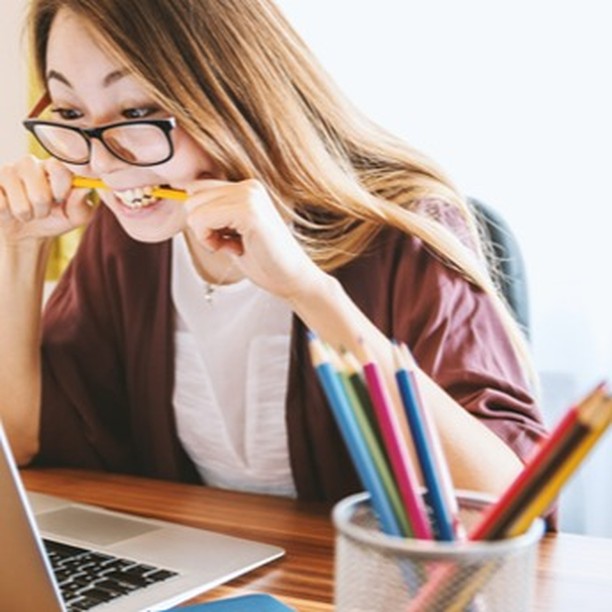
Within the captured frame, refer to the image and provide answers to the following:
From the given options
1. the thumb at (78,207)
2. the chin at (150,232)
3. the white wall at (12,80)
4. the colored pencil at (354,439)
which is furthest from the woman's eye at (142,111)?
the white wall at (12,80)

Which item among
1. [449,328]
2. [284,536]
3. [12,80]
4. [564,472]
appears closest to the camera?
[564,472]

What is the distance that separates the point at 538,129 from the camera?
1737 mm

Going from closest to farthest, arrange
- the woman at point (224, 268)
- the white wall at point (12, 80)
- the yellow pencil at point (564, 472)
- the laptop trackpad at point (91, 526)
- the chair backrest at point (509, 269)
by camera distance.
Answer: the yellow pencil at point (564, 472)
the laptop trackpad at point (91, 526)
the woman at point (224, 268)
the chair backrest at point (509, 269)
the white wall at point (12, 80)

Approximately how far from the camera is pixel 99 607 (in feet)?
2.27

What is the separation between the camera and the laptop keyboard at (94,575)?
28.0 inches

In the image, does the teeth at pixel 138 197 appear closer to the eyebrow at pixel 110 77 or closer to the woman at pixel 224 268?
the woman at pixel 224 268

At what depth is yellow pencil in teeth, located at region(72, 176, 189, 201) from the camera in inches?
41.3

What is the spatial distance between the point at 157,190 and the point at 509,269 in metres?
0.40

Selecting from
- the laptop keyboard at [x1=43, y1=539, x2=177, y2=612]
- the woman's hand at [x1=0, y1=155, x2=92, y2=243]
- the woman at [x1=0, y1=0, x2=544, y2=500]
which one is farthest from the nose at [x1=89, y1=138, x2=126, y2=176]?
the laptop keyboard at [x1=43, y1=539, x2=177, y2=612]

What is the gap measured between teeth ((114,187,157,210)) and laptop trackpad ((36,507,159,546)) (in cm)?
33

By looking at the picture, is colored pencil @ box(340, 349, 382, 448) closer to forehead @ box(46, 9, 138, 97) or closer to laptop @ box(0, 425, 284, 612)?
laptop @ box(0, 425, 284, 612)

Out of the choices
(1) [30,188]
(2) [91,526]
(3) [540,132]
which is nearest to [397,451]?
(2) [91,526]

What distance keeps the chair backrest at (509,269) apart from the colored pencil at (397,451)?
0.75 metres

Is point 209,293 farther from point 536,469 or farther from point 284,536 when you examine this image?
point 536,469
